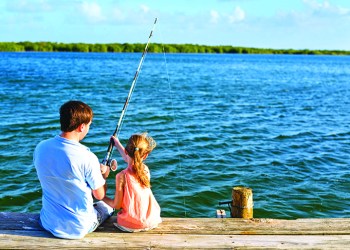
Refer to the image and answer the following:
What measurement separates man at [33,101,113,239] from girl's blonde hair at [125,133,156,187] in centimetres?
33

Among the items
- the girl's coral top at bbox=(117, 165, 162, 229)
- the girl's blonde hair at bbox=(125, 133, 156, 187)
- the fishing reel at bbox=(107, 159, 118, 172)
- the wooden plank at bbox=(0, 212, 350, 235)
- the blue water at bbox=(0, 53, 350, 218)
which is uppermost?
the girl's blonde hair at bbox=(125, 133, 156, 187)

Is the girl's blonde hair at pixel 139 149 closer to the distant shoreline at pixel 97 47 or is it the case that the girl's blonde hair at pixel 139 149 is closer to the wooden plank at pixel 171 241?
the wooden plank at pixel 171 241

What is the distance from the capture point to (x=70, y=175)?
4.09 metres

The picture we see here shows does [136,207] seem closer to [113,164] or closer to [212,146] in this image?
[113,164]

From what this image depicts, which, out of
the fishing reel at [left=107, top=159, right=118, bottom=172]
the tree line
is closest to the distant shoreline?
the tree line

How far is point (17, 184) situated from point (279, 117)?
10.9 metres

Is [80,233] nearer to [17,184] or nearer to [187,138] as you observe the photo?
[17,184]

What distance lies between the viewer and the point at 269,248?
4445 mm

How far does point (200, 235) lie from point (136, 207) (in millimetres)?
690

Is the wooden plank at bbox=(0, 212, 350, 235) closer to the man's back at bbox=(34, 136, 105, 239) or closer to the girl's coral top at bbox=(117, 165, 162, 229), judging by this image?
the girl's coral top at bbox=(117, 165, 162, 229)

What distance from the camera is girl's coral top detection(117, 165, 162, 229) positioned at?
4555mm

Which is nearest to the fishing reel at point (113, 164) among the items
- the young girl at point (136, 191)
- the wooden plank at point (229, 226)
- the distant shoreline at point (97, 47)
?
the young girl at point (136, 191)

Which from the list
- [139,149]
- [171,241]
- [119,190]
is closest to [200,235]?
[171,241]

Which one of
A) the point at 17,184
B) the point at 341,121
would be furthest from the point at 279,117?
the point at 17,184
